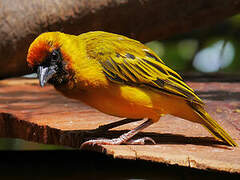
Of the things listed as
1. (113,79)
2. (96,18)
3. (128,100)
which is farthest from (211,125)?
(96,18)

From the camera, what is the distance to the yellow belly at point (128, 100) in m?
3.01

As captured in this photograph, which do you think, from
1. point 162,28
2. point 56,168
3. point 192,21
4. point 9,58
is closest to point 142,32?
point 162,28

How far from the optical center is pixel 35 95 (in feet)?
16.4

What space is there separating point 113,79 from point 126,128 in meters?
0.74

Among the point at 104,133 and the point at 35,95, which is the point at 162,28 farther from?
the point at 104,133

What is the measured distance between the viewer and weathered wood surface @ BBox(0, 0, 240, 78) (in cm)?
560

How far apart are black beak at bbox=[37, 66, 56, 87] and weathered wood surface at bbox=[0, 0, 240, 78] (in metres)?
2.72

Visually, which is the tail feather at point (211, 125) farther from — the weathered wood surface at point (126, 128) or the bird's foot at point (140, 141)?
the bird's foot at point (140, 141)

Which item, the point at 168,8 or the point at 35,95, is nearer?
the point at 35,95

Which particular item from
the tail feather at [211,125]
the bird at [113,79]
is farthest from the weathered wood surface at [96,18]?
the tail feather at [211,125]

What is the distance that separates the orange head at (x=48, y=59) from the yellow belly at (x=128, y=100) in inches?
5.2

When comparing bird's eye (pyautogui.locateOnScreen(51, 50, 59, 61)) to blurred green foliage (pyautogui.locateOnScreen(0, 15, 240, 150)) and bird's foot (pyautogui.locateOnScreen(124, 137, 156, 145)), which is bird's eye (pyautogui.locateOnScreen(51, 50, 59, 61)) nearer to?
bird's foot (pyautogui.locateOnScreen(124, 137, 156, 145))

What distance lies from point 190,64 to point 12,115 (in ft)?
18.3

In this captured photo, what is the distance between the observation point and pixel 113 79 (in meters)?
3.05
